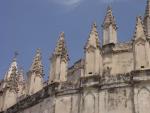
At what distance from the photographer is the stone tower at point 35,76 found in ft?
86.9

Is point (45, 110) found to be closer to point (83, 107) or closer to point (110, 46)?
point (83, 107)

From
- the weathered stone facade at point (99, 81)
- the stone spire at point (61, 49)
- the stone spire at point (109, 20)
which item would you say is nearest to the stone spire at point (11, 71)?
the weathered stone facade at point (99, 81)

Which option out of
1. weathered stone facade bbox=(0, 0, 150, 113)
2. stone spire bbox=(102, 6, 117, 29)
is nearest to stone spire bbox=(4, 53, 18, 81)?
weathered stone facade bbox=(0, 0, 150, 113)

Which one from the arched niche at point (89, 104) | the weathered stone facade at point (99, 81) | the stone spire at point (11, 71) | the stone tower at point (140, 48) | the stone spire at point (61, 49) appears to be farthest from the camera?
the stone spire at point (11, 71)

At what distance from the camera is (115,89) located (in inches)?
888

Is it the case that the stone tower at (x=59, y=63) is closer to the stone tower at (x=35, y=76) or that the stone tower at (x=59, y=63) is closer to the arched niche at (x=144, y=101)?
the stone tower at (x=35, y=76)

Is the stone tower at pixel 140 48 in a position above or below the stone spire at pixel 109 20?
below

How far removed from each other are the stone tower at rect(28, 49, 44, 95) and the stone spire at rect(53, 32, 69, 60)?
6.26ft

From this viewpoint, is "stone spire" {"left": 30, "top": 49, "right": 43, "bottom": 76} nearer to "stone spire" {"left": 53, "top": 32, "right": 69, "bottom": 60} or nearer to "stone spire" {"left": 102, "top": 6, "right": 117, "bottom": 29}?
"stone spire" {"left": 53, "top": 32, "right": 69, "bottom": 60}

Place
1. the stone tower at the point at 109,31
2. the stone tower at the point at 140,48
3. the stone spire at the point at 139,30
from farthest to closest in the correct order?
the stone tower at the point at 109,31, the stone spire at the point at 139,30, the stone tower at the point at 140,48

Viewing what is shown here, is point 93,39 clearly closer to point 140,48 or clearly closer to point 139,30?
point 139,30

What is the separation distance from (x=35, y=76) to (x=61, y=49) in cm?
→ 258

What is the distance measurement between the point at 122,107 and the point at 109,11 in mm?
8547

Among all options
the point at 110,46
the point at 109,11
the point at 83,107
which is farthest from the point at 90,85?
the point at 109,11
